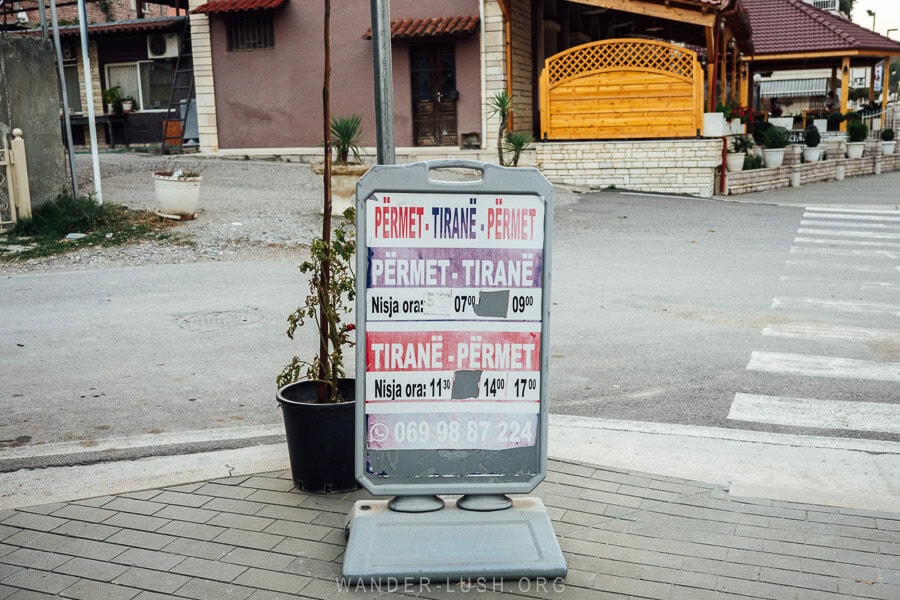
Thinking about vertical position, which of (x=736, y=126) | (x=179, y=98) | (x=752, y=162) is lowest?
(x=752, y=162)

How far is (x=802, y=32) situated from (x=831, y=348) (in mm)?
25842

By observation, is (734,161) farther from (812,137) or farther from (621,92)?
(812,137)

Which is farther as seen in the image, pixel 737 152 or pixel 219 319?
pixel 737 152

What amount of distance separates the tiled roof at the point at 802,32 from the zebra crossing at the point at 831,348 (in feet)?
60.4

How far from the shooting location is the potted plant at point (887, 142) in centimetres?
2814

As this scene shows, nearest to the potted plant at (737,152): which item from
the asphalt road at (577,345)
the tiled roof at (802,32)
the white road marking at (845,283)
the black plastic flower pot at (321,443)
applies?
the asphalt road at (577,345)

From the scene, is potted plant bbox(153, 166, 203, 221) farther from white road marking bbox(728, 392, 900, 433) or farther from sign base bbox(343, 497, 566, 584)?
sign base bbox(343, 497, 566, 584)

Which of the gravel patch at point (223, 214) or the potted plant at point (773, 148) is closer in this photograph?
the gravel patch at point (223, 214)

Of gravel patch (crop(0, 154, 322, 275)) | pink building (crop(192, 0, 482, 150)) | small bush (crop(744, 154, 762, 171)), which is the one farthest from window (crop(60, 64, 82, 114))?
small bush (crop(744, 154, 762, 171))

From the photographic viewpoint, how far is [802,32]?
30.0m

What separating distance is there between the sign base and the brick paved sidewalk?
0.06m

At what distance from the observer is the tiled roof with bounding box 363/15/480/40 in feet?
68.1

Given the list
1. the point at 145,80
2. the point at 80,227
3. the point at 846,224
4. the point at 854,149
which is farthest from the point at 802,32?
the point at 80,227

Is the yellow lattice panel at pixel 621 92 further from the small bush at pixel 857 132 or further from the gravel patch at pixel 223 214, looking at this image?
the small bush at pixel 857 132
